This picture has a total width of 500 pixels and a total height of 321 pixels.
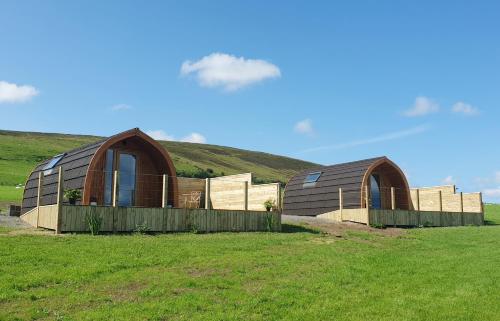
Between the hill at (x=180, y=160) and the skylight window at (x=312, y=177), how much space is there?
20836 mm

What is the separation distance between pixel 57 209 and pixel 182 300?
27.8ft

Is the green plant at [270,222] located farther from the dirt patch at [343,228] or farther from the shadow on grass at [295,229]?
the dirt patch at [343,228]

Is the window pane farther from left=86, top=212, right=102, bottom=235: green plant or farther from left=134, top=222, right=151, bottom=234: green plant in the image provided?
left=86, top=212, right=102, bottom=235: green plant

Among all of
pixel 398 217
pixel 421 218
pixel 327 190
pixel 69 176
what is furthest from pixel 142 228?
pixel 421 218

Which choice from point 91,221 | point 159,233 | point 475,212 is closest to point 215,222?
point 159,233

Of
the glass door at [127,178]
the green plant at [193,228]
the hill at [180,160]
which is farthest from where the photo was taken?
the hill at [180,160]

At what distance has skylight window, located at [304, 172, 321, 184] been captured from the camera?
3419cm

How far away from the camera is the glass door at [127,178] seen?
24.2 meters

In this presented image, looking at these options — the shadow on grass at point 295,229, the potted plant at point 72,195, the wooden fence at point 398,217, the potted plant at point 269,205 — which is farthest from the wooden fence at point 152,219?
the wooden fence at point 398,217

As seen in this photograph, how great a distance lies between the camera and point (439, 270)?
14.2 m

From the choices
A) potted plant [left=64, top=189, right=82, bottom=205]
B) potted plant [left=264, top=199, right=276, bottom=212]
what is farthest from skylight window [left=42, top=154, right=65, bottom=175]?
potted plant [left=264, top=199, right=276, bottom=212]

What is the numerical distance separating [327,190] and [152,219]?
15.9 m

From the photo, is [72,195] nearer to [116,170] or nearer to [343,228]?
[116,170]

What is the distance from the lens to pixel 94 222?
17.1 meters
